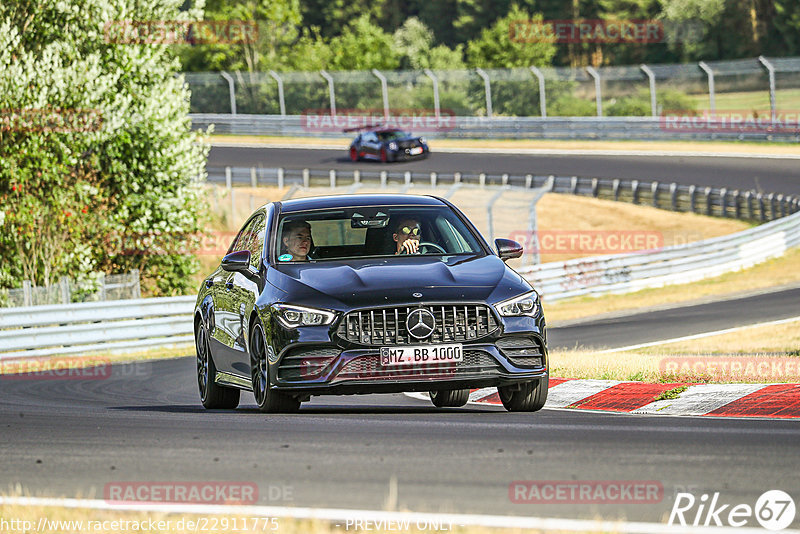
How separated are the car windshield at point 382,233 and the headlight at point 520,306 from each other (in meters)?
1.00

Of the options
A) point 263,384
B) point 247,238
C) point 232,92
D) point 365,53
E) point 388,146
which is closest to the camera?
→ point 263,384

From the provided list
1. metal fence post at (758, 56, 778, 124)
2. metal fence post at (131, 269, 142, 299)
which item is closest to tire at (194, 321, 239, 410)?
metal fence post at (131, 269, 142, 299)

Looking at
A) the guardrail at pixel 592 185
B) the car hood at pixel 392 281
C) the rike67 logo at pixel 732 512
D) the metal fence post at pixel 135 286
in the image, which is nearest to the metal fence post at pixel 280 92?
the guardrail at pixel 592 185

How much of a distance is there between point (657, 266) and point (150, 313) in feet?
43.0

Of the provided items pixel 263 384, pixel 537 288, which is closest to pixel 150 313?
pixel 537 288

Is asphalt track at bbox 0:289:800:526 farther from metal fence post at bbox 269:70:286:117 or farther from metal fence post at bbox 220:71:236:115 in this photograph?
metal fence post at bbox 220:71:236:115

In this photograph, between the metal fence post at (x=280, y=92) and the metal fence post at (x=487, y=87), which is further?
the metal fence post at (x=280, y=92)

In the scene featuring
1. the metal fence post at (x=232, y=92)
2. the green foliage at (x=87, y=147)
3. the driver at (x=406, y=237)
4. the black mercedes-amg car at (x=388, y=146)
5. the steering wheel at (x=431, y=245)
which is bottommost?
the black mercedes-amg car at (x=388, y=146)

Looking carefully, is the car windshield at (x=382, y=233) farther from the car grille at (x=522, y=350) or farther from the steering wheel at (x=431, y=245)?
the car grille at (x=522, y=350)

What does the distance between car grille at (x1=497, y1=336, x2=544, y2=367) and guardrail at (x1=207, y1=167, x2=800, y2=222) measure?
26.9 m

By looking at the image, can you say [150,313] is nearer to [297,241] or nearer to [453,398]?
[453,398]

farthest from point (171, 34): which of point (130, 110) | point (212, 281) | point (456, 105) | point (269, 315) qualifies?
point (456, 105)

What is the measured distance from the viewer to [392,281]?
8.70 meters

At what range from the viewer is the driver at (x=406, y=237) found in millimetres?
9711
